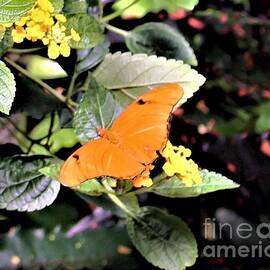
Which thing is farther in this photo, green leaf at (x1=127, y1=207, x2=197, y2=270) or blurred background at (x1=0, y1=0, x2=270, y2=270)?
blurred background at (x1=0, y1=0, x2=270, y2=270)

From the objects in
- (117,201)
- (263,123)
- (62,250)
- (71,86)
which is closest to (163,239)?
(117,201)

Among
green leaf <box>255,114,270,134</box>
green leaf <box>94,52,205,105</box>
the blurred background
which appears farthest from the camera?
green leaf <box>255,114,270,134</box>

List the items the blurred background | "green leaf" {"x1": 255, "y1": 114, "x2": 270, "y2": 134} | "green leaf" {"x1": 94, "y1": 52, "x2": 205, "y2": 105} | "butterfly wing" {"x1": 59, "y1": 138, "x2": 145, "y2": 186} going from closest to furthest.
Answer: "butterfly wing" {"x1": 59, "y1": 138, "x2": 145, "y2": 186}
"green leaf" {"x1": 94, "y1": 52, "x2": 205, "y2": 105}
the blurred background
"green leaf" {"x1": 255, "y1": 114, "x2": 270, "y2": 134}

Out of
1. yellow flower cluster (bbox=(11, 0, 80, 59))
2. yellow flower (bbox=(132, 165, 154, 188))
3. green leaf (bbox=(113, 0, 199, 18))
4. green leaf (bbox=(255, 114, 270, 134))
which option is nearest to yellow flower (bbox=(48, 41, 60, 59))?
yellow flower cluster (bbox=(11, 0, 80, 59))

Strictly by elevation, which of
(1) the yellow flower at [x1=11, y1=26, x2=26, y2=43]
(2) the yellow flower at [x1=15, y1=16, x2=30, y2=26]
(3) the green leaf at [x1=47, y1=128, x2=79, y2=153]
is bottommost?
(3) the green leaf at [x1=47, y1=128, x2=79, y2=153]

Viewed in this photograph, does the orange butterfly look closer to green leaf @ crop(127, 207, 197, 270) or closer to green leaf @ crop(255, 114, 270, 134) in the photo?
green leaf @ crop(127, 207, 197, 270)

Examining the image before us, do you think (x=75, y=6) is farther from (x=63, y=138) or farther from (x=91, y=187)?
(x=63, y=138)

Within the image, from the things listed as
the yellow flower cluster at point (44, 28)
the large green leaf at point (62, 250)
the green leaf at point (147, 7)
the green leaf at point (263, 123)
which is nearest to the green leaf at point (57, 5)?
the yellow flower cluster at point (44, 28)

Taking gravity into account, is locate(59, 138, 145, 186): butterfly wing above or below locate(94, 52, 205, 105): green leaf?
above
